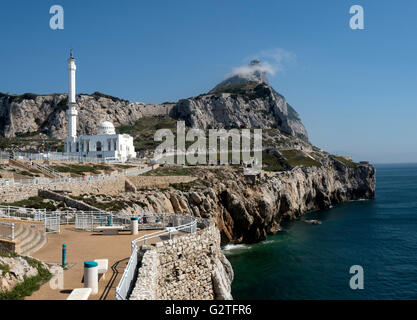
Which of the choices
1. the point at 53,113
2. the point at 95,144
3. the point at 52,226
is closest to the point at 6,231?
the point at 52,226

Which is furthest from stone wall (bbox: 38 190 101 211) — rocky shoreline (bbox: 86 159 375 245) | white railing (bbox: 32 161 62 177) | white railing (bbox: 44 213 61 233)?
white railing (bbox: 32 161 62 177)

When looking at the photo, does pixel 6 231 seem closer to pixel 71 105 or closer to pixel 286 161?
pixel 71 105

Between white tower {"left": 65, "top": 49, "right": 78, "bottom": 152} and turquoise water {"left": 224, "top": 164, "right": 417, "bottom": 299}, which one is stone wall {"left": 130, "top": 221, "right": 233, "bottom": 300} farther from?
white tower {"left": 65, "top": 49, "right": 78, "bottom": 152}

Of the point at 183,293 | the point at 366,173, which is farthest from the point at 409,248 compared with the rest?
the point at 366,173

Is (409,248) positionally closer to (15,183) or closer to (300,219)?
(300,219)

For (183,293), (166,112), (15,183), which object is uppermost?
(166,112)
